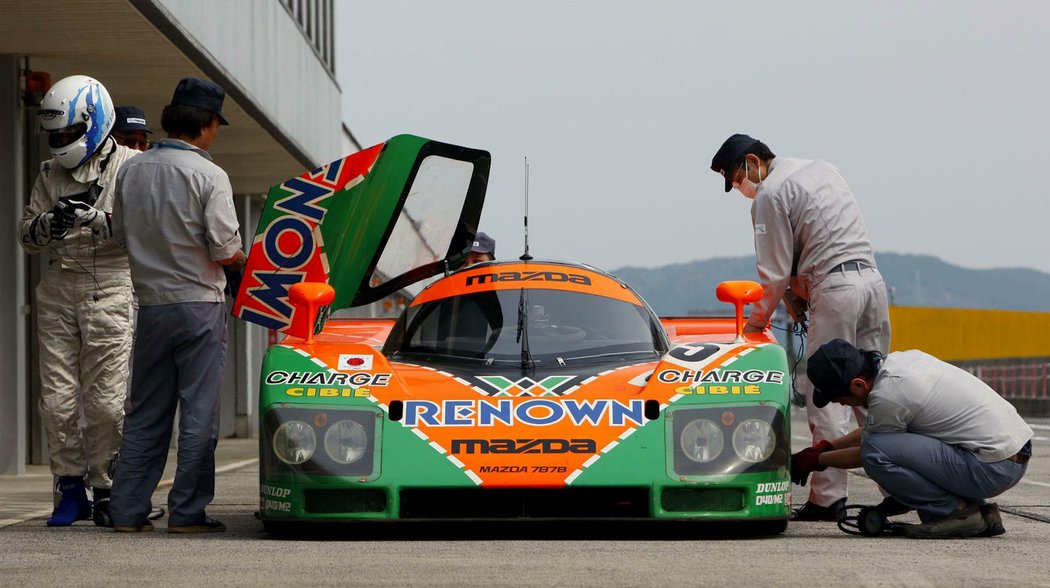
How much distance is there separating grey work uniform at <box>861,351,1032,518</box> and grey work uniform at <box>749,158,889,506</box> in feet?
2.70

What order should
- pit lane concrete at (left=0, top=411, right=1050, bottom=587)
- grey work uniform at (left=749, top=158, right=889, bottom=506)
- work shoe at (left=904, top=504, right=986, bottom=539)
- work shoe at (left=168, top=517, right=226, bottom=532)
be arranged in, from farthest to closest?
grey work uniform at (left=749, top=158, right=889, bottom=506), work shoe at (left=168, top=517, right=226, bottom=532), work shoe at (left=904, top=504, right=986, bottom=539), pit lane concrete at (left=0, top=411, right=1050, bottom=587)

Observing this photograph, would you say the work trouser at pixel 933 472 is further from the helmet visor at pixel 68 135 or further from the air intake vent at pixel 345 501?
the helmet visor at pixel 68 135

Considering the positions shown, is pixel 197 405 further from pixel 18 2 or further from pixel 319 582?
pixel 18 2

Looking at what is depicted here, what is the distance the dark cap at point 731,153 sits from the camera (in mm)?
6828

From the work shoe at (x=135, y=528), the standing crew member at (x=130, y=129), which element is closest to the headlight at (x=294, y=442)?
the work shoe at (x=135, y=528)

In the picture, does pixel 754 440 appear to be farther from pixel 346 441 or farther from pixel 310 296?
pixel 310 296

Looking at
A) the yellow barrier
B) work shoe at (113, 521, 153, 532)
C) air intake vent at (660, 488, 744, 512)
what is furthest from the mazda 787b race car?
the yellow barrier

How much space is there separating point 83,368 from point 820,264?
310 cm

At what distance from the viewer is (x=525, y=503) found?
17.0 ft

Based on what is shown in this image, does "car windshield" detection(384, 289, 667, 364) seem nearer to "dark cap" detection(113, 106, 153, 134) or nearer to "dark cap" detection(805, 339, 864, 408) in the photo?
"dark cap" detection(805, 339, 864, 408)

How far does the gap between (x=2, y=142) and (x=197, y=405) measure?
5319 millimetres

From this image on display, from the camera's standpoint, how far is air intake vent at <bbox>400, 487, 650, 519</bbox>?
5172 mm

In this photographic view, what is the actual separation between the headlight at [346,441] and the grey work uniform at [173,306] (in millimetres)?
737

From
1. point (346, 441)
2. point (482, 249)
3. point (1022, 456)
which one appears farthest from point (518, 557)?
point (482, 249)
